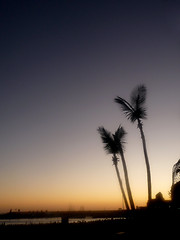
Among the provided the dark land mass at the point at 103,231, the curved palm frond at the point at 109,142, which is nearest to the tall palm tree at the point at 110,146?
the curved palm frond at the point at 109,142

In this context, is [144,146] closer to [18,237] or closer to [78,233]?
[78,233]

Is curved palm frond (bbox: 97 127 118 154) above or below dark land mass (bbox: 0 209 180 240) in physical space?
above

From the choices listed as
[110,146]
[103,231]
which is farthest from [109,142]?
[103,231]

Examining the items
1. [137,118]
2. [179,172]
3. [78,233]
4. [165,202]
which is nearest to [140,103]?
[137,118]

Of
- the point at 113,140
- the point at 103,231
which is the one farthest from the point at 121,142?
the point at 103,231

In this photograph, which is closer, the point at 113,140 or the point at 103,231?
the point at 103,231

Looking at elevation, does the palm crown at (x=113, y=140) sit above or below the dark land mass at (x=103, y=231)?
above

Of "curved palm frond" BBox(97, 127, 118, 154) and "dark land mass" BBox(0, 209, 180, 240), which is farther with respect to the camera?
"curved palm frond" BBox(97, 127, 118, 154)

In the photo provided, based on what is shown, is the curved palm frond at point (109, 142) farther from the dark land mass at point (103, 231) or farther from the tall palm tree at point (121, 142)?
the dark land mass at point (103, 231)

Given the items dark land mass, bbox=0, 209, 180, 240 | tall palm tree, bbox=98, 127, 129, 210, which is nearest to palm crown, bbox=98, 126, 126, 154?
tall palm tree, bbox=98, 127, 129, 210

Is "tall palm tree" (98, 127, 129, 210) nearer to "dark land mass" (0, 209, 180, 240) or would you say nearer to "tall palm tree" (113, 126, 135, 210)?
"tall palm tree" (113, 126, 135, 210)

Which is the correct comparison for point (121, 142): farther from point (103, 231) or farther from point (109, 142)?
point (103, 231)

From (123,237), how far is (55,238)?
12.5 feet

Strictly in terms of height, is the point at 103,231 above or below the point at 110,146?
below
